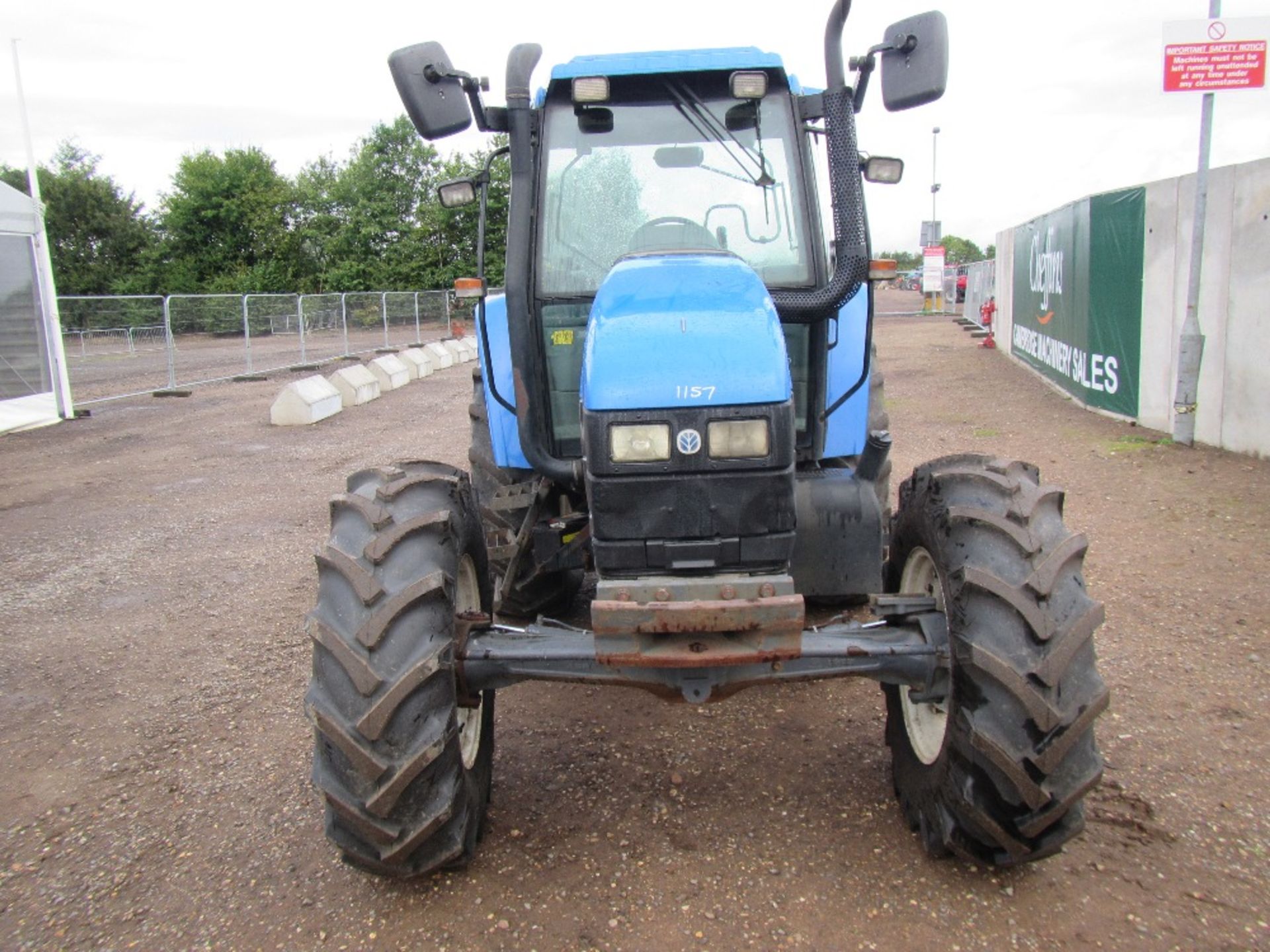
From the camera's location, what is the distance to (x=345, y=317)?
24500mm

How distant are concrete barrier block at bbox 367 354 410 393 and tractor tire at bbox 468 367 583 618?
12.8 metres

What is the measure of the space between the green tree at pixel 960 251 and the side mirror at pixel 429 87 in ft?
239

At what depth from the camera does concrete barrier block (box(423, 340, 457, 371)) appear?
22094mm

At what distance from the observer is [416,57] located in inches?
141

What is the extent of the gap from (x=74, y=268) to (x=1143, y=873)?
54.3m

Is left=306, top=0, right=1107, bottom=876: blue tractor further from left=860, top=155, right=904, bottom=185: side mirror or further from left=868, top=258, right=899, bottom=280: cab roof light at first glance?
left=860, top=155, right=904, bottom=185: side mirror

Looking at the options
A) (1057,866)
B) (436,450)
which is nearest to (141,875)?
(1057,866)

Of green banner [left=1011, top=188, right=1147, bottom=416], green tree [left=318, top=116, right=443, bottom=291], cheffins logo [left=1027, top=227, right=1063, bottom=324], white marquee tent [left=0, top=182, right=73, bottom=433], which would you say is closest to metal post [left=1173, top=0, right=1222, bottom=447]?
green banner [left=1011, top=188, right=1147, bottom=416]

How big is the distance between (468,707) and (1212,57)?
8.90 m

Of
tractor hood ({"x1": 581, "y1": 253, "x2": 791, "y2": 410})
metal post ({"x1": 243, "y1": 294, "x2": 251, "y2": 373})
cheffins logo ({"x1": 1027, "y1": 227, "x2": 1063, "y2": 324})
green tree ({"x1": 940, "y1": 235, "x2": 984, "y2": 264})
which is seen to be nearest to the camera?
tractor hood ({"x1": 581, "y1": 253, "x2": 791, "y2": 410})

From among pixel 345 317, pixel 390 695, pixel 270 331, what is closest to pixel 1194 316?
pixel 390 695

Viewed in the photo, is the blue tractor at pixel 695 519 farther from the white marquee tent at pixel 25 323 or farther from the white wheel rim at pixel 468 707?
the white marquee tent at pixel 25 323

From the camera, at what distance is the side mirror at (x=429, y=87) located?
3555mm

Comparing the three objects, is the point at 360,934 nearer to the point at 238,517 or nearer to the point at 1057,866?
the point at 1057,866
